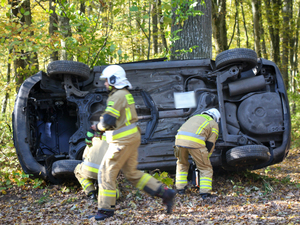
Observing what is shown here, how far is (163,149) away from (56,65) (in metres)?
2.19

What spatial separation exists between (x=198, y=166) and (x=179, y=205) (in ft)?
2.32

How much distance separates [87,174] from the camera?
4.44 meters

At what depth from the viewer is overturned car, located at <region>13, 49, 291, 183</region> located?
5.16 meters

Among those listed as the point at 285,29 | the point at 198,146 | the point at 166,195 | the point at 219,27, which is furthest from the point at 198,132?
the point at 285,29

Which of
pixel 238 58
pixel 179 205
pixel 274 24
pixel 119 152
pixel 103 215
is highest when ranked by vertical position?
pixel 274 24

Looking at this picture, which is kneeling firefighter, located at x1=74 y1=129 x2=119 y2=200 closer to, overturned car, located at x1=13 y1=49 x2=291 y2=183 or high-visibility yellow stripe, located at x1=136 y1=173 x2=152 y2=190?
overturned car, located at x1=13 y1=49 x2=291 y2=183

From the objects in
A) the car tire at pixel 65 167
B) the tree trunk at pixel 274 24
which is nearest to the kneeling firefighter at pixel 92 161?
the car tire at pixel 65 167

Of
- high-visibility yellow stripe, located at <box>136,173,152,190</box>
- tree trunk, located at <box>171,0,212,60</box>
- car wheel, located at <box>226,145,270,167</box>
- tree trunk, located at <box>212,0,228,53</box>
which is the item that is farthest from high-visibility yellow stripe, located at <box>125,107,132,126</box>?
tree trunk, located at <box>212,0,228,53</box>

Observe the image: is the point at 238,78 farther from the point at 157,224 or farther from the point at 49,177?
the point at 49,177

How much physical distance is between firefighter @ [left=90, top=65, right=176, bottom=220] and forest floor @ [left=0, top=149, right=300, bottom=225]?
0.86ft

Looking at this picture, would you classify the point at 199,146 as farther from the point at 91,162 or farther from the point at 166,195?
the point at 91,162

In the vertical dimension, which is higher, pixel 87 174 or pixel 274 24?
pixel 274 24

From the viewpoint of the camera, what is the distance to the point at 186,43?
22.1ft

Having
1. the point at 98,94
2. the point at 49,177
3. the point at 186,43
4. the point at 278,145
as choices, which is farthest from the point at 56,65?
the point at 278,145
